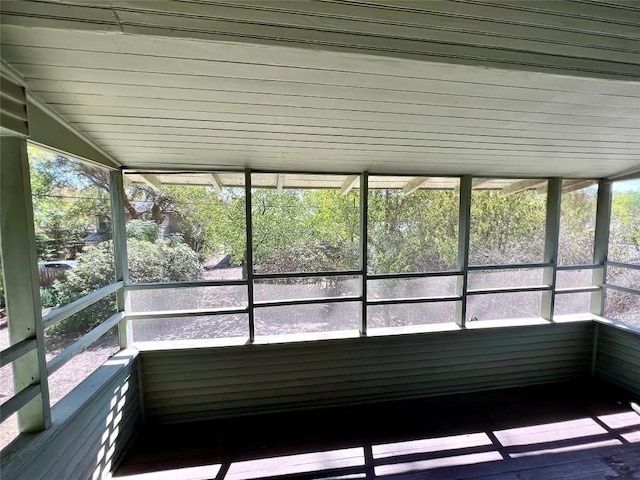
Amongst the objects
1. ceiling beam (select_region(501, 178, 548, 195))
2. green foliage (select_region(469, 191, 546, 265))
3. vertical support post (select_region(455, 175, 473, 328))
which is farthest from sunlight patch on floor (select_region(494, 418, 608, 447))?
ceiling beam (select_region(501, 178, 548, 195))

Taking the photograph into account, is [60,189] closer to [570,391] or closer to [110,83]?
[110,83]

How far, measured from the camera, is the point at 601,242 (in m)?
3.41

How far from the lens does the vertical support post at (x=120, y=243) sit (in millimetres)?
2439

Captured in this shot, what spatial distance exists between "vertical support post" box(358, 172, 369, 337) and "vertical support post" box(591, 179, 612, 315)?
2829 millimetres

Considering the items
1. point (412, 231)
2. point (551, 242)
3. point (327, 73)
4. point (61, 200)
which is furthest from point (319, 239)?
point (551, 242)

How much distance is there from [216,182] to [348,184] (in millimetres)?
1283

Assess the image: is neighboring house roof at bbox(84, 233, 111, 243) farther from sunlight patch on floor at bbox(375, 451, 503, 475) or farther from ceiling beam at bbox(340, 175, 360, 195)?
sunlight patch on floor at bbox(375, 451, 503, 475)

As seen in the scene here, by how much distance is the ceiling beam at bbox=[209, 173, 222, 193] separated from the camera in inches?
105

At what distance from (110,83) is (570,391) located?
4.85 metres

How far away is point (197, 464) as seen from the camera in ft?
7.32

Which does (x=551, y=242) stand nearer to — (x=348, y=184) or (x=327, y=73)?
(x=348, y=184)

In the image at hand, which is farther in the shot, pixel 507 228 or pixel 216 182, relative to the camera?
pixel 507 228

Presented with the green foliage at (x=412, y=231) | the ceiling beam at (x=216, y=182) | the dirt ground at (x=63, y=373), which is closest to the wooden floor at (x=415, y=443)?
the dirt ground at (x=63, y=373)

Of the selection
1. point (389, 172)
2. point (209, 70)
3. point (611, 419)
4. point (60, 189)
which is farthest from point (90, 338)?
point (611, 419)
